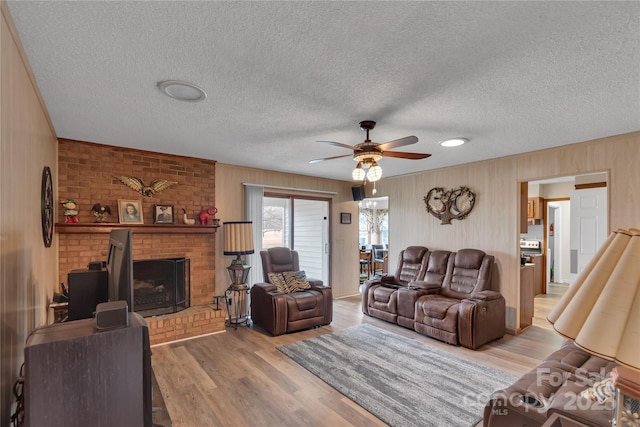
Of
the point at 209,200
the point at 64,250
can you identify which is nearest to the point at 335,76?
the point at 209,200

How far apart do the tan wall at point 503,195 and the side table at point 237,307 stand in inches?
Answer: 108

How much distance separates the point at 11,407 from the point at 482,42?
9.38 feet

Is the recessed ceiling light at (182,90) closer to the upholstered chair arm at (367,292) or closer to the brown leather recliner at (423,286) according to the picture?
the brown leather recliner at (423,286)

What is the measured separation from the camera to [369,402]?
2453 millimetres

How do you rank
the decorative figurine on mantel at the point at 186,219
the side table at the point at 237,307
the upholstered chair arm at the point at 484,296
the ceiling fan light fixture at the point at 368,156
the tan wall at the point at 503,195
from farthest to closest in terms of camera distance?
the side table at the point at 237,307, the decorative figurine on mantel at the point at 186,219, the upholstered chair arm at the point at 484,296, the tan wall at the point at 503,195, the ceiling fan light fixture at the point at 368,156

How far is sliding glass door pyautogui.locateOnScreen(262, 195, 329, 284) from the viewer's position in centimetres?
528

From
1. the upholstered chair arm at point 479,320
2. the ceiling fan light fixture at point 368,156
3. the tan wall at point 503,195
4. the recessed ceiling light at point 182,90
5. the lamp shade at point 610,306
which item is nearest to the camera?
the lamp shade at point 610,306

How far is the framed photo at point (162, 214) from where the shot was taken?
12.9 ft

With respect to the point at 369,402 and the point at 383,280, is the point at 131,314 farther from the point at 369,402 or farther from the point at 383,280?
the point at 383,280

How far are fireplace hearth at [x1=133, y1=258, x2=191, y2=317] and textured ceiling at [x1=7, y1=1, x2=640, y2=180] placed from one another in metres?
1.70

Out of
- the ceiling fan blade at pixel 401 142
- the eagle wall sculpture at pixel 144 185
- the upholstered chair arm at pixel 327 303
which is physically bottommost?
the upholstered chair arm at pixel 327 303

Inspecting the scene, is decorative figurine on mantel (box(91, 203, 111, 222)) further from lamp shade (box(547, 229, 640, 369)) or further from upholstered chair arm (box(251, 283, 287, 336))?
lamp shade (box(547, 229, 640, 369))

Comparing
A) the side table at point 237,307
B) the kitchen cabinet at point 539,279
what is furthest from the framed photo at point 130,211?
the kitchen cabinet at point 539,279

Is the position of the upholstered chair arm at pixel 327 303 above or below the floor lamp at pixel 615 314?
below
